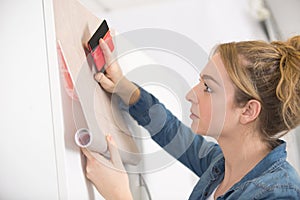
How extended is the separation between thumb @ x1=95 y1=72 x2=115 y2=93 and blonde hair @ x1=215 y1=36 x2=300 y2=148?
11.7 inches

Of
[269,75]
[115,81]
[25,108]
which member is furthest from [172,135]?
[25,108]

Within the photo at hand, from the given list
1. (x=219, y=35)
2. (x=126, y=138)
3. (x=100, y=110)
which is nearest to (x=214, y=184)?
(x=126, y=138)

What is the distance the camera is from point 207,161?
46.3 inches

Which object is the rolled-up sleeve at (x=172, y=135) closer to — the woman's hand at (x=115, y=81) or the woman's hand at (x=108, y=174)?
the woman's hand at (x=115, y=81)

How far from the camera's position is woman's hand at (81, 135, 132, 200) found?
0.78 m

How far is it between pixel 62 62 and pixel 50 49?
0.04 m

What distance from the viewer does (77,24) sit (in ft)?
2.69

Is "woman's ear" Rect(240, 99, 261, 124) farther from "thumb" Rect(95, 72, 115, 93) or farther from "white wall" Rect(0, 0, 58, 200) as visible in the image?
"white wall" Rect(0, 0, 58, 200)

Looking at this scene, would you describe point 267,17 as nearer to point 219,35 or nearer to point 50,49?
point 219,35

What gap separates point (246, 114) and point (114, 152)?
13.4 inches

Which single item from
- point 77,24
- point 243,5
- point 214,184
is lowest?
point 214,184

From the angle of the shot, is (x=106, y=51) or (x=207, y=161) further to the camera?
(x=207, y=161)

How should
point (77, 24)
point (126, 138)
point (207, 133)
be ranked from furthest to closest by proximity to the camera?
point (126, 138)
point (207, 133)
point (77, 24)

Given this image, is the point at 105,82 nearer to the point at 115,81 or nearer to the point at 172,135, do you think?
the point at 115,81
